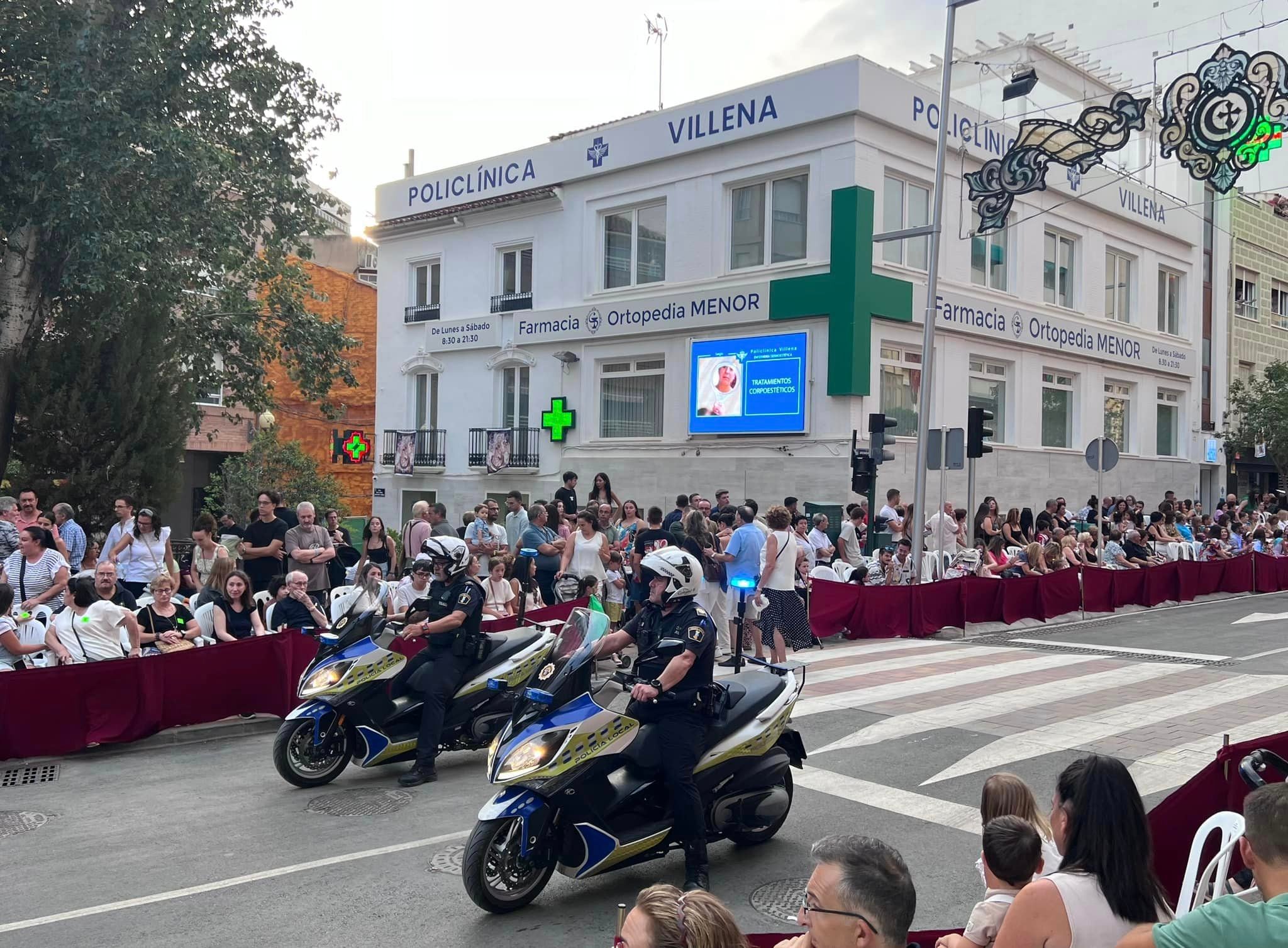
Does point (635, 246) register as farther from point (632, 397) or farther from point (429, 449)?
point (429, 449)

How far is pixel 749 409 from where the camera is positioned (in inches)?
956

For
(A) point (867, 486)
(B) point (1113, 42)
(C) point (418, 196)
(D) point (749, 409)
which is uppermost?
(B) point (1113, 42)

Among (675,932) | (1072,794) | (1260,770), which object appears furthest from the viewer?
(1260,770)

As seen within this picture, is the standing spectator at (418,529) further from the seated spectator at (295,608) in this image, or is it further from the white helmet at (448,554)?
the white helmet at (448,554)

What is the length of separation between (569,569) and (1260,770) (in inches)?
423

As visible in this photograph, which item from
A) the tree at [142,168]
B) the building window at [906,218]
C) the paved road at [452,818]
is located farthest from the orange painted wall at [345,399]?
the paved road at [452,818]

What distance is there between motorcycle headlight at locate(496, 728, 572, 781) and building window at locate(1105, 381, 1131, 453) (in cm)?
2749

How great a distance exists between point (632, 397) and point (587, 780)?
21624 millimetres

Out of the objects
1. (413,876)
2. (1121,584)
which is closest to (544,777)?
(413,876)

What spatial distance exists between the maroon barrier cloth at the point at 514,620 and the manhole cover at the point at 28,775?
115 inches

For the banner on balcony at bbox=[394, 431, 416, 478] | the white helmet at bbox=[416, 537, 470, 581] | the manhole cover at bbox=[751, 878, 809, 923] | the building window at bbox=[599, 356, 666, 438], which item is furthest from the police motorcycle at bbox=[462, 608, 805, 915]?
the banner on balcony at bbox=[394, 431, 416, 478]

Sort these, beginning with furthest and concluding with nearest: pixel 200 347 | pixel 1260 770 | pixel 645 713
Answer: pixel 200 347 < pixel 645 713 < pixel 1260 770

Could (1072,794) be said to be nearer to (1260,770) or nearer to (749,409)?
(1260,770)

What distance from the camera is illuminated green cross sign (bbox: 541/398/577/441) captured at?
91.0 ft
